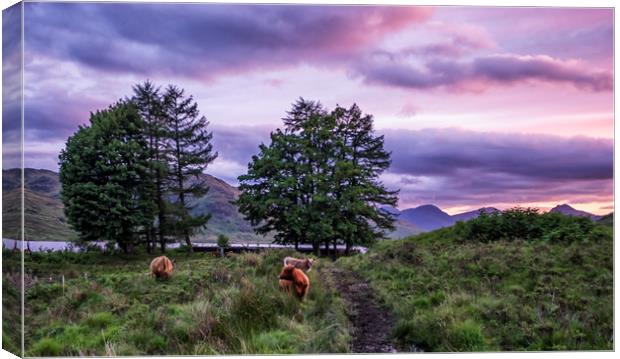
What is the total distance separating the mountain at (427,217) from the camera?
771 cm

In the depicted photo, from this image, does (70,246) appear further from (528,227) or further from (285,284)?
(528,227)

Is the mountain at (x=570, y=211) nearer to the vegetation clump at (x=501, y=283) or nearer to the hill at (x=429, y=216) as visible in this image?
the vegetation clump at (x=501, y=283)

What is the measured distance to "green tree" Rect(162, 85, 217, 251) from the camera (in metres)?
7.50

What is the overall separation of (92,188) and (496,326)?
18.8 feet

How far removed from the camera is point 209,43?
24.2ft

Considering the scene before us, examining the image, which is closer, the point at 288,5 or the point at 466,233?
the point at 288,5

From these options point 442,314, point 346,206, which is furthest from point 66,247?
point 442,314

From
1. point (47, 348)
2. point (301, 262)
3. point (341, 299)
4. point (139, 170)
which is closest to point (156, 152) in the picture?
point (139, 170)

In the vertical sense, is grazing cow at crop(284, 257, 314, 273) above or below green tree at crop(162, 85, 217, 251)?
below

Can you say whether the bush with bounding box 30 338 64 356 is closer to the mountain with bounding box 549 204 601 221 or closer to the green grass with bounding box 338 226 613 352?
the green grass with bounding box 338 226 613 352

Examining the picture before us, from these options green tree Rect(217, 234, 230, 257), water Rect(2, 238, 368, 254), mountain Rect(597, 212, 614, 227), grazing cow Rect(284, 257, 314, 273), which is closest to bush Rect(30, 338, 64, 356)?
water Rect(2, 238, 368, 254)

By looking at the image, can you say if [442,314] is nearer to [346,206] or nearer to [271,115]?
[346,206]

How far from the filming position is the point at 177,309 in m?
7.09

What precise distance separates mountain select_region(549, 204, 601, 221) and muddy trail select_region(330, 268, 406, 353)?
2.90 m
